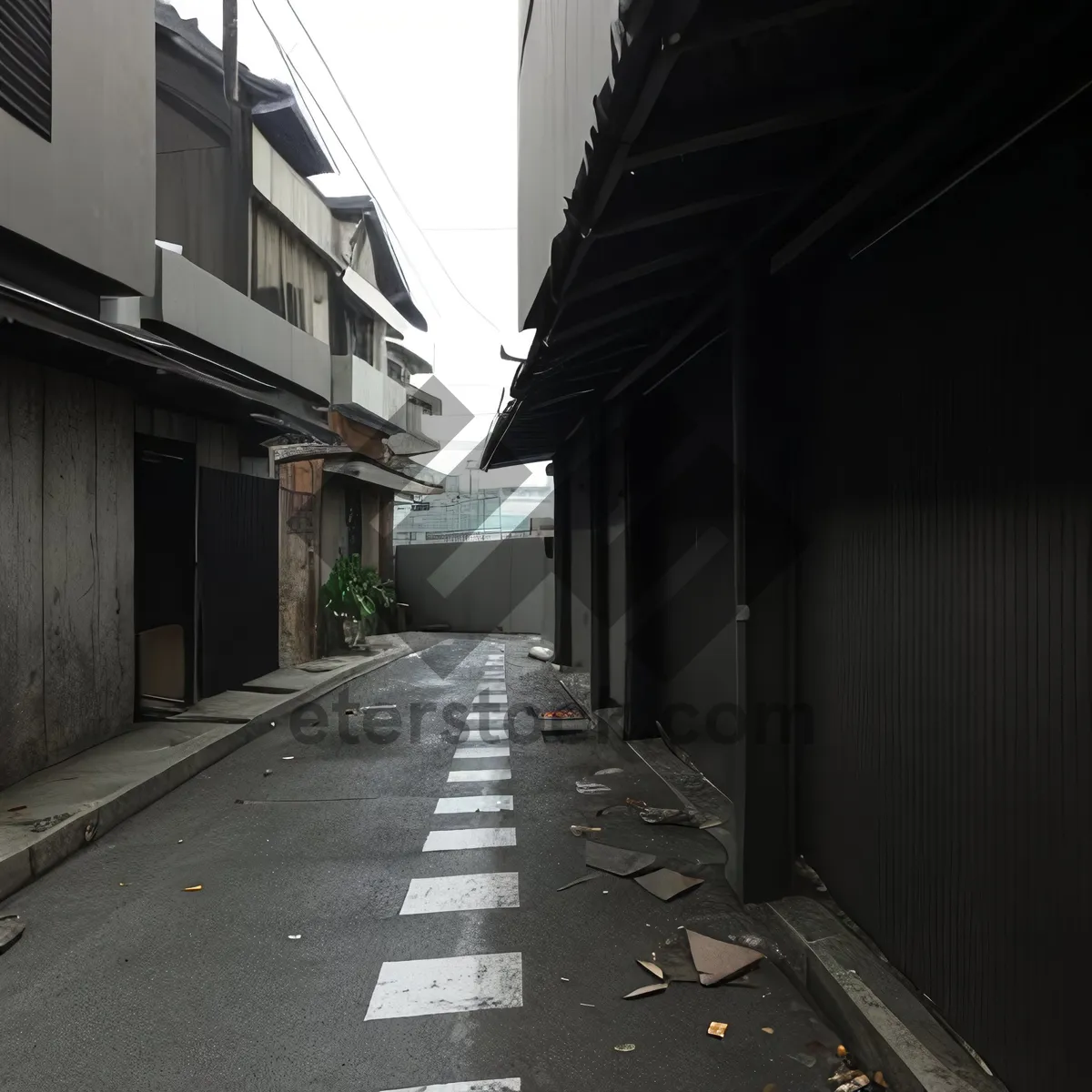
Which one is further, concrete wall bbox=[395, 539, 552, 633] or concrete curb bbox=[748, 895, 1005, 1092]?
concrete wall bbox=[395, 539, 552, 633]

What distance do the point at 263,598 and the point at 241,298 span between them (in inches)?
168

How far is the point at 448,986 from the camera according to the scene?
334 cm

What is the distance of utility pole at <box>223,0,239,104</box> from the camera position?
11.9m

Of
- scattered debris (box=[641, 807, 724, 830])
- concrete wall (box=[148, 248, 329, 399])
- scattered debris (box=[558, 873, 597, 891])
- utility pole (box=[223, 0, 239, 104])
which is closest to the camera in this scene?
scattered debris (box=[558, 873, 597, 891])

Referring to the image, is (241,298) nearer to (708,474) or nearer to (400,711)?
(400,711)

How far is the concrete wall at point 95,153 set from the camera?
18.6 ft

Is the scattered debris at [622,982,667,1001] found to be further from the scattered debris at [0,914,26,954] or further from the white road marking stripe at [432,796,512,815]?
the scattered debris at [0,914,26,954]

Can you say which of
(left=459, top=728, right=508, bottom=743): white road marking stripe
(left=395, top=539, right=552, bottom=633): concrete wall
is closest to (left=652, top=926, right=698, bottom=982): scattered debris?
(left=459, top=728, right=508, bottom=743): white road marking stripe

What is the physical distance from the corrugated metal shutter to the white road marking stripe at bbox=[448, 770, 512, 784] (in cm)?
611

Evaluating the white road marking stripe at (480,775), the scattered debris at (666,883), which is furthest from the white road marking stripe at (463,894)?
the white road marking stripe at (480,775)

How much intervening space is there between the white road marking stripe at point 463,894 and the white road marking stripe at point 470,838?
47 cm

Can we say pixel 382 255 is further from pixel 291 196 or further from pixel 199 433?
pixel 199 433

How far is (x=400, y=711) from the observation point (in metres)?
9.55

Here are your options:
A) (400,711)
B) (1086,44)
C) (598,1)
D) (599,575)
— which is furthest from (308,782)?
(1086,44)
